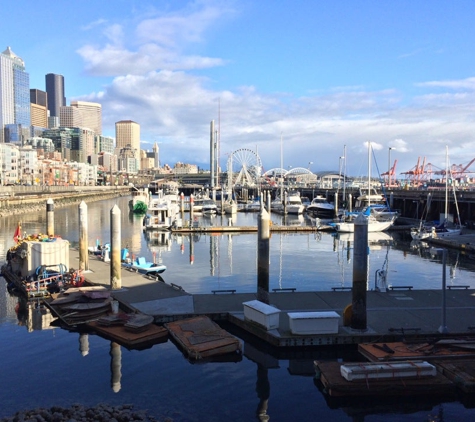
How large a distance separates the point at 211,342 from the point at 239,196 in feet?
449

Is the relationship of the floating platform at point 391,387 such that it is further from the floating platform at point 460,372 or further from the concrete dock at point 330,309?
the concrete dock at point 330,309

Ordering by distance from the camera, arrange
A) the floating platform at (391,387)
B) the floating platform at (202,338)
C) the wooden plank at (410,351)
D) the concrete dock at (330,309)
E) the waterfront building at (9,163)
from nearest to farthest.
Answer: the floating platform at (391,387), the wooden plank at (410,351), the floating platform at (202,338), the concrete dock at (330,309), the waterfront building at (9,163)

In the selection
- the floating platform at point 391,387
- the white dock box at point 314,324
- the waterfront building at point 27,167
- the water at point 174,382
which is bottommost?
the water at point 174,382

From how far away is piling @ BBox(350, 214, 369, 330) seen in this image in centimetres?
1775

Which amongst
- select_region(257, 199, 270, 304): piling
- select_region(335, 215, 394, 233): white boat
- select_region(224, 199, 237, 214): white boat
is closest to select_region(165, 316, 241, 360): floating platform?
select_region(257, 199, 270, 304): piling

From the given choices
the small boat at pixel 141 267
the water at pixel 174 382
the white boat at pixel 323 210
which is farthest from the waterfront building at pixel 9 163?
the water at pixel 174 382

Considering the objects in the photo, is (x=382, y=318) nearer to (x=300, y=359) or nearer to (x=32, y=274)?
(x=300, y=359)

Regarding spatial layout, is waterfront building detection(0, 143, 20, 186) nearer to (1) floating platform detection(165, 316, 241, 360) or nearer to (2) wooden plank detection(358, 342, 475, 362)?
(1) floating platform detection(165, 316, 241, 360)

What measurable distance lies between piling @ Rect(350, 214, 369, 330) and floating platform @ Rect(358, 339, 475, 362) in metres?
1.31

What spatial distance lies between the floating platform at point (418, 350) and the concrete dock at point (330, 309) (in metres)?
0.85

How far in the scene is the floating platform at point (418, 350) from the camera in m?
15.5

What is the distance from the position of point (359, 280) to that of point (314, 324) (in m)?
2.33

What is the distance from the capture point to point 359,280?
17766mm

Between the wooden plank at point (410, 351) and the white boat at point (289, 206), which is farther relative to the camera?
the white boat at point (289, 206)
